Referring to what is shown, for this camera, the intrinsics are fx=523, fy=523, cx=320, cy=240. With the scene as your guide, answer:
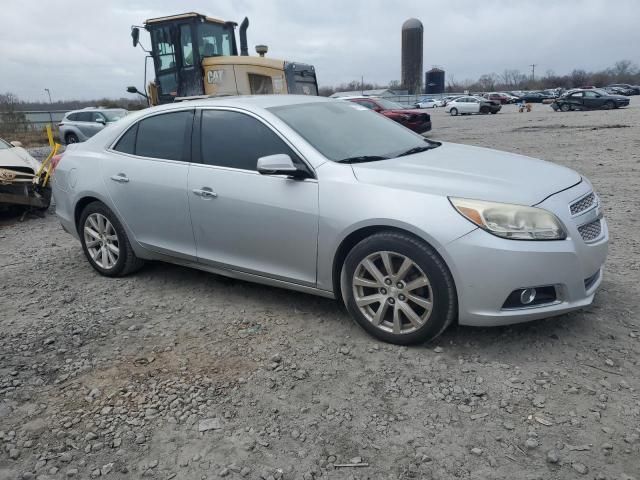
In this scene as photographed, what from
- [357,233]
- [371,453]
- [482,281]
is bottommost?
[371,453]

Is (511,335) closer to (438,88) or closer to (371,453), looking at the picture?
(371,453)

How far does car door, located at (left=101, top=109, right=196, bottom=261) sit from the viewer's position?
4.23 meters

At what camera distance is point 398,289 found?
10.8ft

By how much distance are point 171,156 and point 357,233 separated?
6.10ft

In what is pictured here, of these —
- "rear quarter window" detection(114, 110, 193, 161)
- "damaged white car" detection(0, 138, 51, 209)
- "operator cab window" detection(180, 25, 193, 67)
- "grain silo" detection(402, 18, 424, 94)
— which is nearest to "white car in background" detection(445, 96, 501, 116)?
"operator cab window" detection(180, 25, 193, 67)

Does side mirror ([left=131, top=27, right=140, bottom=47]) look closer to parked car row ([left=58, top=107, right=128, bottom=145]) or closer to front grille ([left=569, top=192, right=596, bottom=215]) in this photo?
parked car row ([left=58, top=107, right=128, bottom=145])

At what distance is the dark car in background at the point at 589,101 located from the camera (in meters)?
32.2

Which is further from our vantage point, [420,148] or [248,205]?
[420,148]

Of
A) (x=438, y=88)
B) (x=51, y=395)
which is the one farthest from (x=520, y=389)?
(x=438, y=88)

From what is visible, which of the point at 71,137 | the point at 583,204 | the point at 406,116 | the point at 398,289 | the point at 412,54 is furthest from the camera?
the point at 412,54

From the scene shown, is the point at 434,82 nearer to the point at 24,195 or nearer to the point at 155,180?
the point at 24,195

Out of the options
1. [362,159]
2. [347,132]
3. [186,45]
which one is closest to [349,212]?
[362,159]

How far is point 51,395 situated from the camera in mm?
3080

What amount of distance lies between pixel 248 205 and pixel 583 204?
2261 millimetres
